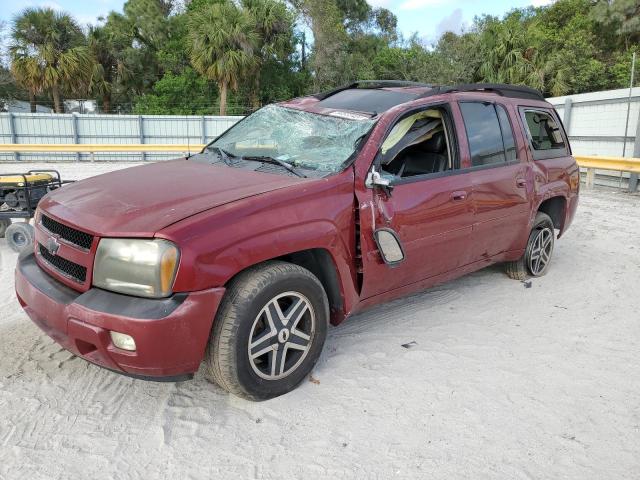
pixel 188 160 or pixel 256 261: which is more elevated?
pixel 188 160

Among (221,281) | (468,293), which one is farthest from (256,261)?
(468,293)

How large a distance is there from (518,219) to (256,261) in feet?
9.68

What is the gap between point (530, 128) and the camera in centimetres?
509

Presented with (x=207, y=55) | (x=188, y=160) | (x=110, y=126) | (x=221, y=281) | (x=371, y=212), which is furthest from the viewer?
(x=207, y=55)

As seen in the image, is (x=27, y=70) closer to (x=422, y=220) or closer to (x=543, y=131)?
(x=543, y=131)

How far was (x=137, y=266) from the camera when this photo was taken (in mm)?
2631

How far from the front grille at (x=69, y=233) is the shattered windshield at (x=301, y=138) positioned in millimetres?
1359

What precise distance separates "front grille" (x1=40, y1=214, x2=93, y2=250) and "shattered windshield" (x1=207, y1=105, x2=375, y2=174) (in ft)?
Result: 4.46

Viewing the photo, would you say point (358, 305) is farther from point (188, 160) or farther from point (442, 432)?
point (188, 160)

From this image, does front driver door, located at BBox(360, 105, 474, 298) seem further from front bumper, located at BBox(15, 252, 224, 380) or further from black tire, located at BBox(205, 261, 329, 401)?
front bumper, located at BBox(15, 252, 224, 380)

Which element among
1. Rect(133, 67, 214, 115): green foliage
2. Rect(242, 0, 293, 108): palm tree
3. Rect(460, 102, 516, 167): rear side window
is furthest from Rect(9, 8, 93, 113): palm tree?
Rect(460, 102, 516, 167): rear side window

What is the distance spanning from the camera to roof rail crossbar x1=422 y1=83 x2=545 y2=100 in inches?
167

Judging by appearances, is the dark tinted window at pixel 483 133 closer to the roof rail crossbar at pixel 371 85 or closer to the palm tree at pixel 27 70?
the roof rail crossbar at pixel 371 85

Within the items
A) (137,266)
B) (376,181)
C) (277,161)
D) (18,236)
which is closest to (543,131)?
(376,181)
